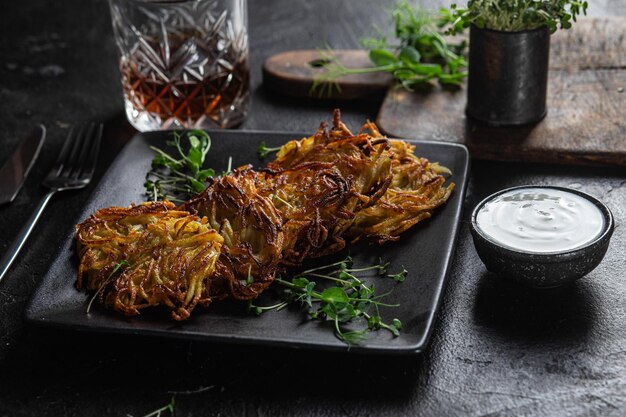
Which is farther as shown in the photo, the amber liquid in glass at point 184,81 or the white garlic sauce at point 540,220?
the amber liquid in glass at point 184,81

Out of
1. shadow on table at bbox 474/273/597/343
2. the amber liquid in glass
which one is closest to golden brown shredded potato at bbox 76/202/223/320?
shadow on table at bbox 474/273/597/343

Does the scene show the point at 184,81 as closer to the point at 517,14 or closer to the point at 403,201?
the point at 403,201

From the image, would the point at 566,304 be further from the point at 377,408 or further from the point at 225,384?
the point at 225,384

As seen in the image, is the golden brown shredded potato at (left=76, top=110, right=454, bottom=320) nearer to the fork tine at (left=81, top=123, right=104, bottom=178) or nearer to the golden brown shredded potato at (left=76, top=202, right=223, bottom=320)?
the golden brown shredded potato at (left=76, top=202, right=223, bottom=320)

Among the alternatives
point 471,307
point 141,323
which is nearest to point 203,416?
point 141,323

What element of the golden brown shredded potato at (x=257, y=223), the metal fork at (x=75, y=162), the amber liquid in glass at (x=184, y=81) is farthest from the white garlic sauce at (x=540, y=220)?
the metal fork at (x=75, y=162)

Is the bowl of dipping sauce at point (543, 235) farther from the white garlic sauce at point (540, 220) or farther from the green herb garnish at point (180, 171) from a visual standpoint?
the green herb garnish at point (180, 171)

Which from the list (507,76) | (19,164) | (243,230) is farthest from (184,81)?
(507,76)
